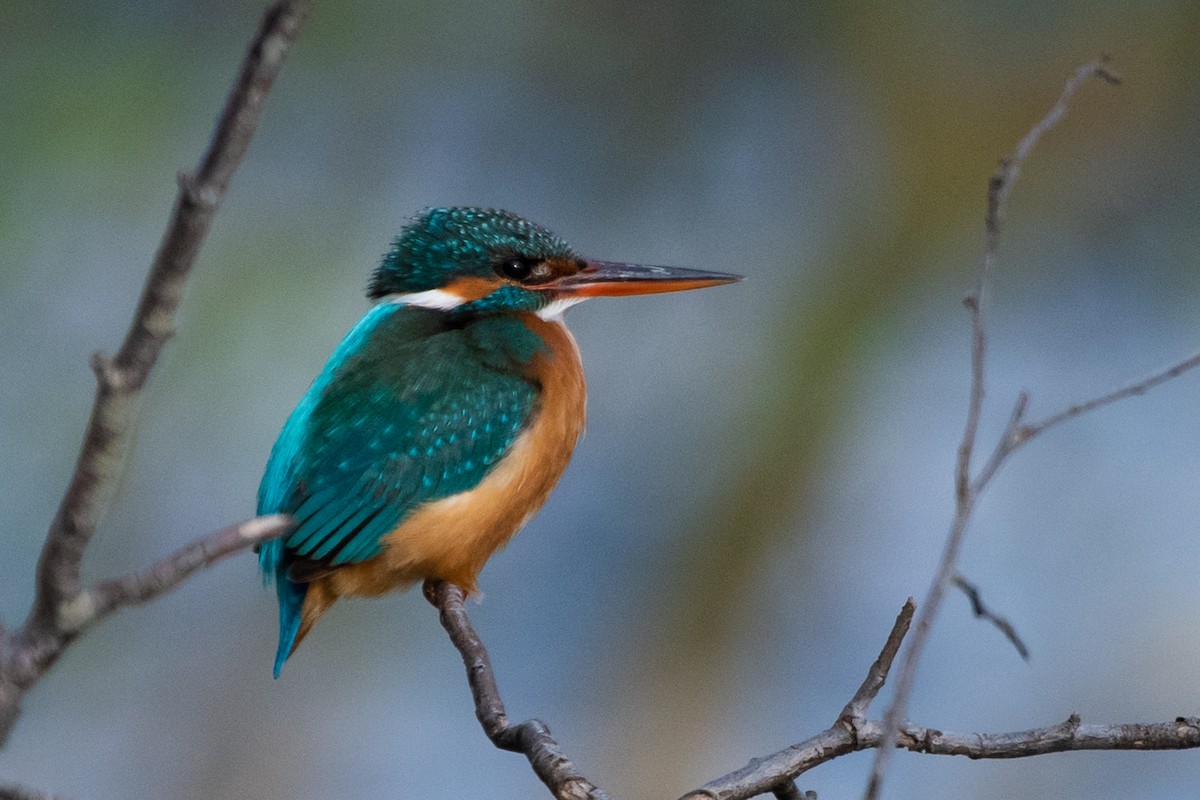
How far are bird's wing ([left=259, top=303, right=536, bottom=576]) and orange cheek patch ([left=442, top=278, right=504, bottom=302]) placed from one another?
0.12 meters

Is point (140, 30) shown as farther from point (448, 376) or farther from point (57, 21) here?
point (448, 376)

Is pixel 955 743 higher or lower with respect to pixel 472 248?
lower

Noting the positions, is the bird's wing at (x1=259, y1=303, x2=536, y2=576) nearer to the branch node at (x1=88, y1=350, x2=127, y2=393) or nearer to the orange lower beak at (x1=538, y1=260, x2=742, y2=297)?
the orange lower beak at (x1=538, y1=260, x2=742, y2=297)

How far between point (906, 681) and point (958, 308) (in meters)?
3.58

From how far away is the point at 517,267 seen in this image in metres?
2.65

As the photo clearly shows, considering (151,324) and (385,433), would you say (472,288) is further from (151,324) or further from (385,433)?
(151,324)

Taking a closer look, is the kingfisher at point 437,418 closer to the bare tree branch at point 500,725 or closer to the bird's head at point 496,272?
the bird's head at point 496,272

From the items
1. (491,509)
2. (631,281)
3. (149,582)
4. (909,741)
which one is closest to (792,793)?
(909,741)

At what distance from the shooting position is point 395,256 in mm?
2699

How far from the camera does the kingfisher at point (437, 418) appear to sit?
91.0 inches

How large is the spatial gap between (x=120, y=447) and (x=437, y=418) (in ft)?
4.89

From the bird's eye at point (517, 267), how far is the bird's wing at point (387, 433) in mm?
175

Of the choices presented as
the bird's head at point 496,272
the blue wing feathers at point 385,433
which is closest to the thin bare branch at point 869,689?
the blue wing feathers at point 385,433

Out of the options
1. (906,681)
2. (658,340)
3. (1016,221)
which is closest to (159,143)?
(658,340)
